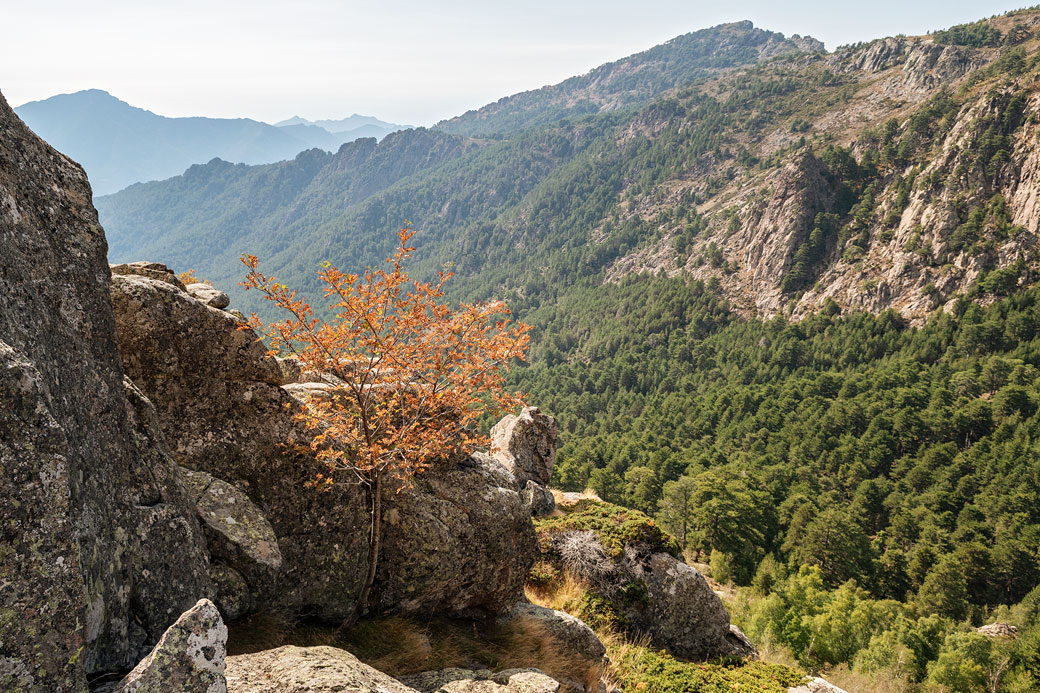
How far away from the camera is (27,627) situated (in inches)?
190

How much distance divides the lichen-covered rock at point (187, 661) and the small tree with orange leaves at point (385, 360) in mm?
3930

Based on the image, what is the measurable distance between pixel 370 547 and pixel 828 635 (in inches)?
1859

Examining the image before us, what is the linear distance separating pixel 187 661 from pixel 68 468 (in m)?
2.48

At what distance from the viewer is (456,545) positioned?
12555mm

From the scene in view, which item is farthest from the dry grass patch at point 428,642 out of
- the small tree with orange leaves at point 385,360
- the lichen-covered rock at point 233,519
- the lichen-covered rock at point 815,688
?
the lichen-covered rock at point 815,688

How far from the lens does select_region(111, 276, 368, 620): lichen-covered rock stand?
32.4 feet

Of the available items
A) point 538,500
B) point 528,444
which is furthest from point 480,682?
point 528,444

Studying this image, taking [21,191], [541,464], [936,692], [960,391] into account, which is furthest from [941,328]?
[21,191]

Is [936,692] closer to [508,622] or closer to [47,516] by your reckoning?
[508,622]

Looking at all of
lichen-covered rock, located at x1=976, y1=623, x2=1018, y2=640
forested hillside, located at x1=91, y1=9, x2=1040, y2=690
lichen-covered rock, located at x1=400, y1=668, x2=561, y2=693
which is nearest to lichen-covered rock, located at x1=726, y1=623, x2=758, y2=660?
lichen-covered rock, located at x1=400, y1=668, x2=561, y2=693

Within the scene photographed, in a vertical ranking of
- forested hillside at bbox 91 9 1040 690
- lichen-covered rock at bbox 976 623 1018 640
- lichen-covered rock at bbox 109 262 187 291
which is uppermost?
lichen-covered rock at bbox 109 262 187 291

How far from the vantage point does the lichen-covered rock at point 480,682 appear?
9.71 meters

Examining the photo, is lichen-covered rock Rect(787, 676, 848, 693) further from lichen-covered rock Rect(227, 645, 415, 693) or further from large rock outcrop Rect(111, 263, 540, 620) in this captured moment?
lichen-covered rock Rect(227, 645, 415, 693)

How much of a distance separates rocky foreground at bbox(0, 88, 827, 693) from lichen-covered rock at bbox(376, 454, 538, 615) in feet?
0.16
